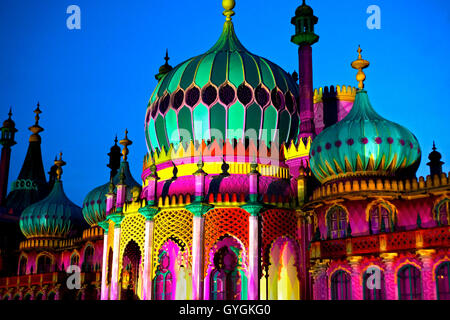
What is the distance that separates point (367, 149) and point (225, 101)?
8.47 m

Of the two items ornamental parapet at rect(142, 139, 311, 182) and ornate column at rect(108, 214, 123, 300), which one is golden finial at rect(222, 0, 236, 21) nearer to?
ornamental parapet at rect(142, 139, 311, 182)

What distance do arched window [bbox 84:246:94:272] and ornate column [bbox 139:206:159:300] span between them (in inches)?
392

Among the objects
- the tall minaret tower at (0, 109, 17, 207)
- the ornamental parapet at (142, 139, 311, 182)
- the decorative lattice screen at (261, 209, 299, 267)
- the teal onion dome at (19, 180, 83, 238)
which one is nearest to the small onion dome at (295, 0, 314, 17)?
the ornamental parapet at (142, 139, 311, 182)

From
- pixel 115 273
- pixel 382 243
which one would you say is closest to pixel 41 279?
pixel 115 273

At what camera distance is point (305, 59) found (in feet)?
108

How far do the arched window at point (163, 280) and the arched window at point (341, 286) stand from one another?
8697 mm

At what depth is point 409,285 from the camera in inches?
949

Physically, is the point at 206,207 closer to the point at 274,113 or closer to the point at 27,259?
the point at 274,113

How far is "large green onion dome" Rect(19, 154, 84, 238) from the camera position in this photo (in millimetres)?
41438

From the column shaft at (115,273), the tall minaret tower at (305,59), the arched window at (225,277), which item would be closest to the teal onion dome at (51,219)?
the column shaft at (115,273)

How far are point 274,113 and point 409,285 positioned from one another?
470 inches

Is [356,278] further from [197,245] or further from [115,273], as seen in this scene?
[115,273]

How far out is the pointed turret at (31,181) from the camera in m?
48.7
